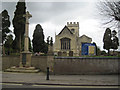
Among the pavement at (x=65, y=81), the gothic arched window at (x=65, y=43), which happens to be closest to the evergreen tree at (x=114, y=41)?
the gothic arched window at (x=65, y=43)

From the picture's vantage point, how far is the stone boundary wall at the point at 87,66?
15.0 meters

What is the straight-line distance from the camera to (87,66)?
15.0m

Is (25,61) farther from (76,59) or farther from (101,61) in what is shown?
(101,61)

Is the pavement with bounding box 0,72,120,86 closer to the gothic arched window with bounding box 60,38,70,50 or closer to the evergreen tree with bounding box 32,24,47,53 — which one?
the evergreen tree with bounding box 32,24,47,53

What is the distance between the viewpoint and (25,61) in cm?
1756

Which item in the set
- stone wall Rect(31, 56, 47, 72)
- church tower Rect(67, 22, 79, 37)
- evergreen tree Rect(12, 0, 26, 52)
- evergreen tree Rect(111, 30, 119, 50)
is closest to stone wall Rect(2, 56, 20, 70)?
stone wall Rect(31, 56, 47, 72)

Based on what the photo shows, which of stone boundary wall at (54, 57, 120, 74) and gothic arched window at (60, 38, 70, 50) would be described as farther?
gothic arched window at (60, 38, 70, 50)

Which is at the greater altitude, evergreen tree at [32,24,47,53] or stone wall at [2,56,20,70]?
evergreen tree at [32,24,47,53]

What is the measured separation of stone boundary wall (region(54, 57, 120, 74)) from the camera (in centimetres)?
1498

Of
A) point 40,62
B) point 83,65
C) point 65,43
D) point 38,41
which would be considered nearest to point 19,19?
point 40,62

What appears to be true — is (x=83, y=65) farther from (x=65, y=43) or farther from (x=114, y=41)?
(x=65, y=43)

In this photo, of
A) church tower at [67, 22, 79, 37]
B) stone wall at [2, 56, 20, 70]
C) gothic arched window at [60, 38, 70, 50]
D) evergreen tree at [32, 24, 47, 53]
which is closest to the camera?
stone wall at [2, 56, 20, 70]

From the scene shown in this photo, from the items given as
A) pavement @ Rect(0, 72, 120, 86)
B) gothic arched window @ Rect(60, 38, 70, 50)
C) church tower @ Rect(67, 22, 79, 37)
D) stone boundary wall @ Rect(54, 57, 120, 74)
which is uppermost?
church tower @ Rect(67, 22, 79, 37)

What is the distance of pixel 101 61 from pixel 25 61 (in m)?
8.50
